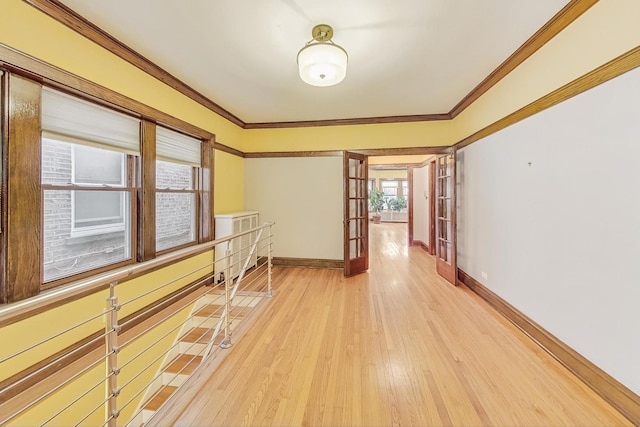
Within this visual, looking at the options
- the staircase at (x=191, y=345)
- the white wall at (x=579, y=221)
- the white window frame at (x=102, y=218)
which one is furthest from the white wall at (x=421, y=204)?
the white window frame at (x=102, y=218)

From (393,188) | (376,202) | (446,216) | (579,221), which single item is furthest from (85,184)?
(393,188)

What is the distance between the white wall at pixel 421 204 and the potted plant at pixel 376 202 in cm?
534

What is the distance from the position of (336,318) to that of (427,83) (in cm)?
291

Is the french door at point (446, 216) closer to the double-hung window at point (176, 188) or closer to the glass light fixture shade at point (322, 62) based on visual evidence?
the glass light fixture shade at point (322, 62)

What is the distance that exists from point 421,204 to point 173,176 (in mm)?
5535

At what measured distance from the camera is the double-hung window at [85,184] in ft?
7.04

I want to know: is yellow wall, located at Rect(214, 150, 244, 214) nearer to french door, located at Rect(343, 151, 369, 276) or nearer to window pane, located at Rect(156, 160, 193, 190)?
window pane, located at Rect(156, 160, 193, 190)

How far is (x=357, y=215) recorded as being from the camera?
456 cm

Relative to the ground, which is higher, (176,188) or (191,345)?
(176,188)

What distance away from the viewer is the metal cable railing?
124 cm

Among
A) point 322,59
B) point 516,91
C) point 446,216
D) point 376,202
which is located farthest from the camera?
point 376,202

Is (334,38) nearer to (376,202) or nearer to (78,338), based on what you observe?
(78,338)

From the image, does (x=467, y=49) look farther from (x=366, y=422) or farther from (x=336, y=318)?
(x=366, y=422)

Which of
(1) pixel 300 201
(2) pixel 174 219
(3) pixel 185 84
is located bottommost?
(2) pixel 174 219
